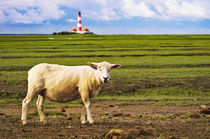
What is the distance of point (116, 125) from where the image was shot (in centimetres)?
1051

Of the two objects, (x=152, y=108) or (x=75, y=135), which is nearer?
(x=75, y=135)

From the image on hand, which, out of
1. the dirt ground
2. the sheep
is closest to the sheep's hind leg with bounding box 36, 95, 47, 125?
the sheep

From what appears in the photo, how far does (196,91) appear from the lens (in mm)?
19047

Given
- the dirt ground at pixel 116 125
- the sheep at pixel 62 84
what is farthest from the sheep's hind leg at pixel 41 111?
the dirt ground at pixel 116 125

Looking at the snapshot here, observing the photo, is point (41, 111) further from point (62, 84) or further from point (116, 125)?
point (116, 125)

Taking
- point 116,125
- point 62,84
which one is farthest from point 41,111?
point 116,125

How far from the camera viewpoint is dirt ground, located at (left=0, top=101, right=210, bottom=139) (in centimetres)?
908

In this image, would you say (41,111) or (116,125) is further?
(41,111)

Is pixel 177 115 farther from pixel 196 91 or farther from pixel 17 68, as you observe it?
pixel 17 68

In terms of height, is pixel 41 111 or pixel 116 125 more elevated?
pixel 41 111

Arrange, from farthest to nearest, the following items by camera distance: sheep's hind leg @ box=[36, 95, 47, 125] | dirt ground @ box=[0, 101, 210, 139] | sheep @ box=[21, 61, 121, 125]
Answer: sheep's hind leg @ box=[36, 95, 47, 125], sheep @ box=[21, 61, 121, 125], dirt ground @ box=[0, 101, 210, 139]

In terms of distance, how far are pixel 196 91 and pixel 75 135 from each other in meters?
11.6

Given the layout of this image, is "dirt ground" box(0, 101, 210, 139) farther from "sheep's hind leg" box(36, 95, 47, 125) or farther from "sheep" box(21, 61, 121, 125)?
"sheep" box(21, 61, 121, 125)

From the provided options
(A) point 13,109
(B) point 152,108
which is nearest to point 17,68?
(A) point 13,109
